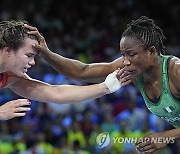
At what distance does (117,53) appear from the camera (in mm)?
9789

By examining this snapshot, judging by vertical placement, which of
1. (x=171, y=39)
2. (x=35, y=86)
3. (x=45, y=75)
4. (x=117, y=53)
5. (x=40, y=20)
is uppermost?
(x=40, y=20)

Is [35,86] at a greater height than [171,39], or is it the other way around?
[171,39]

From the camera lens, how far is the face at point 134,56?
3.78 meters

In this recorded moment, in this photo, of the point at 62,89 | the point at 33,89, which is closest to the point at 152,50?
the point at 62,89

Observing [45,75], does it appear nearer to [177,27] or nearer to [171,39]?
[171,39]

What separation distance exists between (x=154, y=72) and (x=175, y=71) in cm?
21

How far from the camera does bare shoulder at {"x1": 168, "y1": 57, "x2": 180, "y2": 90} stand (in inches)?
148

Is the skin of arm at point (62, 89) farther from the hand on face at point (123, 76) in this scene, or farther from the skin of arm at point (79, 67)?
the skin of arm at point (79, 67)

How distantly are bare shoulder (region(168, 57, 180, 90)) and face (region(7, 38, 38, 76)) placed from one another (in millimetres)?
1124

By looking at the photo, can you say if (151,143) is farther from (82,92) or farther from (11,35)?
(11,35)

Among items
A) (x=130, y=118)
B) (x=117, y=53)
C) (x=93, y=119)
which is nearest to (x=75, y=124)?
(x=93, y=119)

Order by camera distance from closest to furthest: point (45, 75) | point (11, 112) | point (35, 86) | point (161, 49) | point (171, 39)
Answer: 1. point (11, 112)
2. point (161, 49)
3. point (35, 86)
4. point (45, 75)
5. point (171, 39)

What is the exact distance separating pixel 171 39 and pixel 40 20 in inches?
122

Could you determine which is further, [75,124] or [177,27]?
[177,27]
